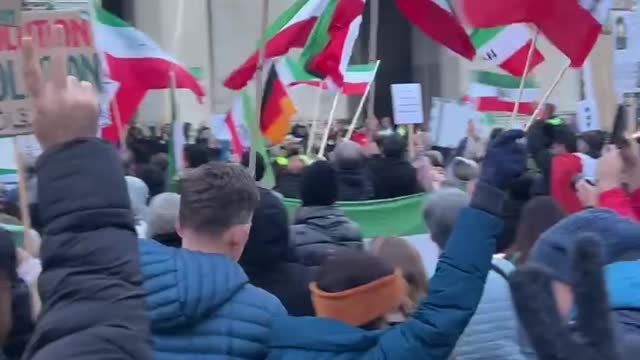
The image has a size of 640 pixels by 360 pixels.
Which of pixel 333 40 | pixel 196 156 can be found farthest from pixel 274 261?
pixel 333 40

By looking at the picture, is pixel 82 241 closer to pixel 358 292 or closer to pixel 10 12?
pixel 358 292

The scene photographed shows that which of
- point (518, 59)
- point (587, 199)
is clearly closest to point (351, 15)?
point (518, 59)

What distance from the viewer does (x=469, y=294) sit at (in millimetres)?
3119

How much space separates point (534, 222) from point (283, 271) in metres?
1.06

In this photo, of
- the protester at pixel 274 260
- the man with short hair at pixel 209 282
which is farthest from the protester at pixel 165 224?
the man with short hair at pixel 209 282

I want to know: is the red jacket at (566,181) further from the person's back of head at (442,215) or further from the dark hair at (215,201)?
the dark hair at (215,201)

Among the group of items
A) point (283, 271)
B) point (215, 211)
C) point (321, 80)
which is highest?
point (215, 211)

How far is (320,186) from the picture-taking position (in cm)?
602

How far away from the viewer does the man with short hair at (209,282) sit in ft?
10.0

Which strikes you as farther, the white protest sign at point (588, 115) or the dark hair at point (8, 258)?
the white protest sign at point (588, 115)

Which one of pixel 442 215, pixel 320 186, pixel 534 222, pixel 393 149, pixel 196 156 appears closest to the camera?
pixel 442 215

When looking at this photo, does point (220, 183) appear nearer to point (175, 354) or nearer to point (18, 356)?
point (175, 354)

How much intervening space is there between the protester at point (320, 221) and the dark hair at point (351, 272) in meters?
2.24

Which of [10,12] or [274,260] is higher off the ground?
[10,12]
